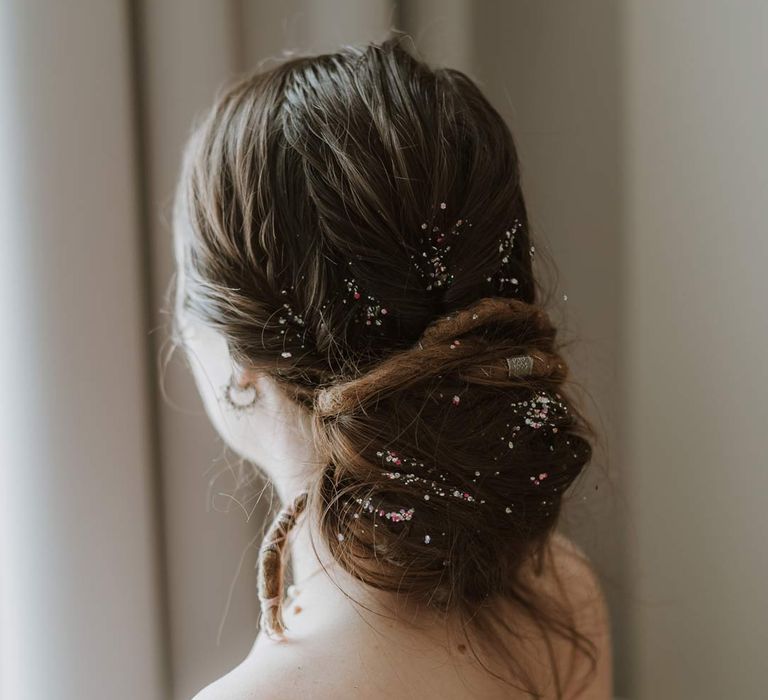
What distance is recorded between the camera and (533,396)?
70 cm

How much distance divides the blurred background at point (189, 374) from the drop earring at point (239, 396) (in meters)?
0.17

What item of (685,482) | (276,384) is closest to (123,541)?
(276,384)

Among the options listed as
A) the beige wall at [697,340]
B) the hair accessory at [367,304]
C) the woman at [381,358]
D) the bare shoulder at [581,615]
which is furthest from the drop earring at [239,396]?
the beige wall at [697,340]

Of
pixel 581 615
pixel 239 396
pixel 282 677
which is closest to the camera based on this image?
pixel 282 677

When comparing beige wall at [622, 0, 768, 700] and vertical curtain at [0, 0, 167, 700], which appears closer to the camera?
vertical curtain at [0, 0, 167, 700]

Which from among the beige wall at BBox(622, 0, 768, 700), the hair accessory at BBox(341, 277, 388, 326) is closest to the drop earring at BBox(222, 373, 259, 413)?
the hair accessory at BBox(341, 277, 388, 326)

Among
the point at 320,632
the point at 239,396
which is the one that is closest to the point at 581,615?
the point at 320,632

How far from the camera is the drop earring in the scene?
0.75 metres

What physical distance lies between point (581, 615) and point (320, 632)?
337mm

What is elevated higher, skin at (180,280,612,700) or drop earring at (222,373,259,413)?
drop earring at (222,373,259,413)

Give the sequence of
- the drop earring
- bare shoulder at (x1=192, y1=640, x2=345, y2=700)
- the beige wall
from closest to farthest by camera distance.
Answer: bare shoulder at (x1=192, y1=640, x2=345, y2=700), the drop earring, the beige wall

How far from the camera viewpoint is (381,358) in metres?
0.68

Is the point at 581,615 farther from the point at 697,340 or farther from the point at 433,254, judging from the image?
the point at 433,254

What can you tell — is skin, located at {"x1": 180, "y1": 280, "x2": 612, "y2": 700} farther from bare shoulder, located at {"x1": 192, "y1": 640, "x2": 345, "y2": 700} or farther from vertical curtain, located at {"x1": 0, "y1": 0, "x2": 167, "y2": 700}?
vertical curtain, located at {"x1": 0, "y1": 0, "x2": 167, "y2": 700}
